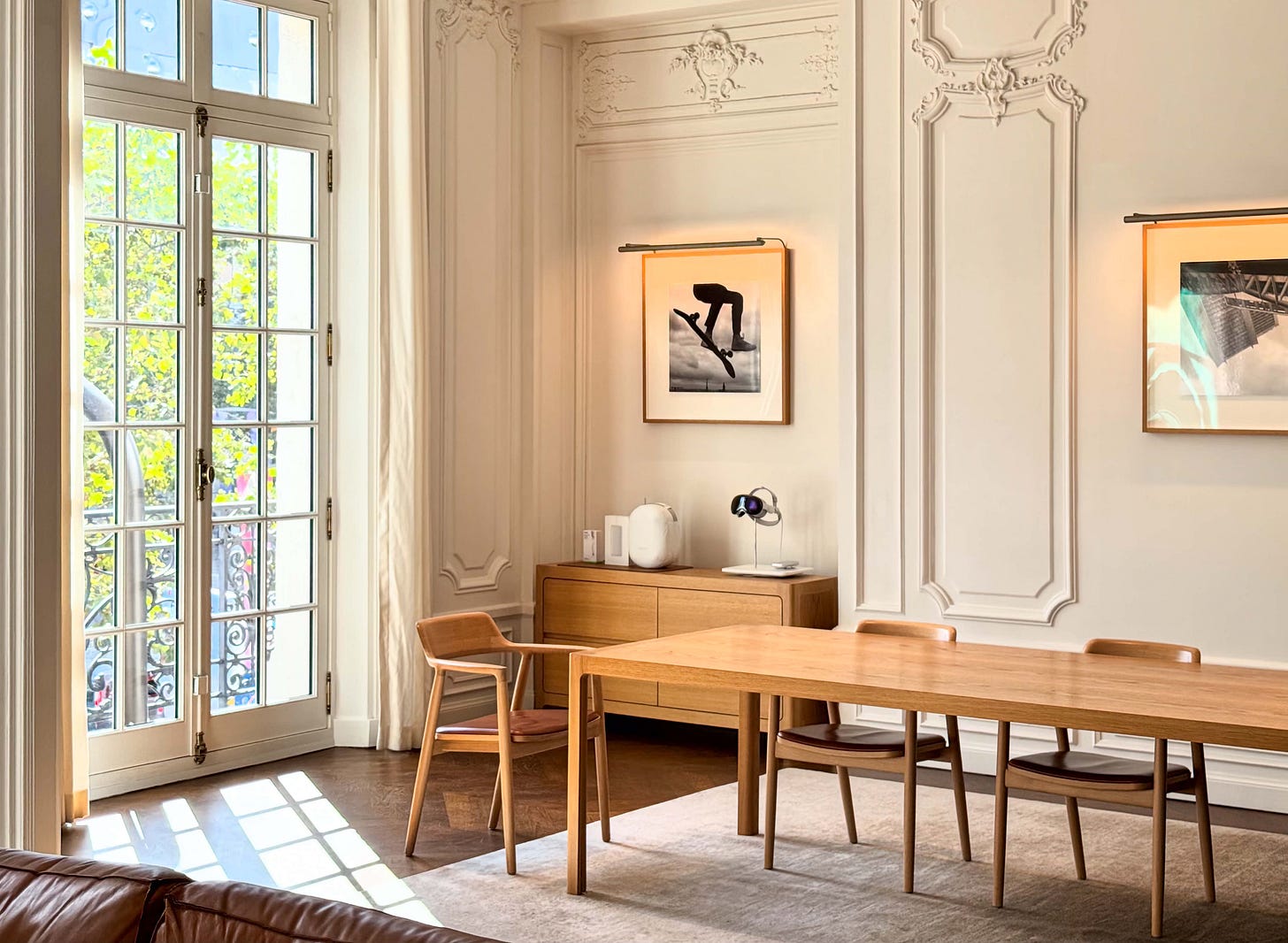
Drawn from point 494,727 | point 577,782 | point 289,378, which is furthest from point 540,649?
point 289,378

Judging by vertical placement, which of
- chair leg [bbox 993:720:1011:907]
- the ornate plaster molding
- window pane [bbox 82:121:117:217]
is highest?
the ornate plaster molding

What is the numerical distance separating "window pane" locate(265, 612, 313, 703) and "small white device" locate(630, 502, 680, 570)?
1512 millimetres

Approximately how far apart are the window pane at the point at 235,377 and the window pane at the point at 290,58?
42.0 inches

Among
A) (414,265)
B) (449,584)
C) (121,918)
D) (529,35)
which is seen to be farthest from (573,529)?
(121,918)

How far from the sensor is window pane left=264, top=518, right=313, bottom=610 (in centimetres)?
589

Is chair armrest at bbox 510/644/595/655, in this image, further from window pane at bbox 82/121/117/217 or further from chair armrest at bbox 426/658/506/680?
window pane at bbox 82/121/117/217

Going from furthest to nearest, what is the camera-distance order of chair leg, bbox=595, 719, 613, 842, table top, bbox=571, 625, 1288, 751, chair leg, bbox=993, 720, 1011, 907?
1. chair leg, bbox=595, 719, 613, 842
2. chair leg, bbox=993, 720, 1011, 907
3. table top, bbox=571, 625, 1288, 751

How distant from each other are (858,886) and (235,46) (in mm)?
4090

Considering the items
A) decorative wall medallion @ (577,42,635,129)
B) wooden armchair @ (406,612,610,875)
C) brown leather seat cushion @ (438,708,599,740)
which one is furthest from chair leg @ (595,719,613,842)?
decorative wall medallion @ (577,42,635,129)

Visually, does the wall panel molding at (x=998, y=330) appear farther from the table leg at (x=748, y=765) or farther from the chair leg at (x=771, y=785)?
the chair leg at (x=771, y=785)

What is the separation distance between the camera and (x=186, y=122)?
18.1 ft

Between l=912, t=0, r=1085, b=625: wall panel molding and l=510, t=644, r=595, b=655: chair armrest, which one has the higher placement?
l=912, t=0, r=1085, b=625: wall panel molding

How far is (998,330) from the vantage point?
5.63m

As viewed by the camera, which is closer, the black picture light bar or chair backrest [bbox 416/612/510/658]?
chair backrest [bbox 416/612/510/658]
